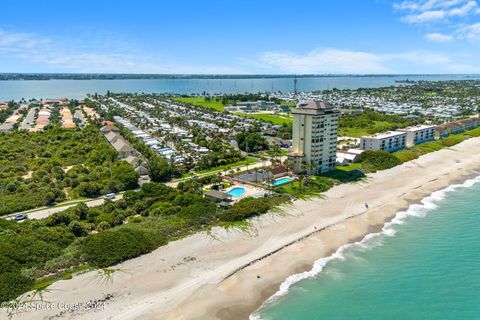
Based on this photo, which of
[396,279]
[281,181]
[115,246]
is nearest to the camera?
[396,279]

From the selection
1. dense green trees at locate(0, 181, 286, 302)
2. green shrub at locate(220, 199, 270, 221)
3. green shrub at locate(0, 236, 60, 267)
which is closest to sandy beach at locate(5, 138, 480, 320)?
green shrub at locate(220, 199, 270, 221)

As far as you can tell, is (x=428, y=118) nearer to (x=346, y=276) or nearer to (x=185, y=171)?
(x=185, y=171)

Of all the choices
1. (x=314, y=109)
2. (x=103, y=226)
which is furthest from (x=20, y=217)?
(x=314, y=109)

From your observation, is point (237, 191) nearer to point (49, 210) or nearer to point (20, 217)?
point (49, 210)

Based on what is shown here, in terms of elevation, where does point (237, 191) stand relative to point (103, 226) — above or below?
above

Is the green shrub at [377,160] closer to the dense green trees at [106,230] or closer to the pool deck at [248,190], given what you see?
the pool deck at [248,190]

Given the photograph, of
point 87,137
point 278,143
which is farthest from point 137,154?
point 278,143

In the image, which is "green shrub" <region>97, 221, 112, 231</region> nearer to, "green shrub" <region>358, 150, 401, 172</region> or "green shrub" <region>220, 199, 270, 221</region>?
"green shrub" <region>220, 199, 270, 221</region>
